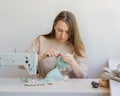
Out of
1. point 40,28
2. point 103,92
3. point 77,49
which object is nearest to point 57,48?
point 77,49

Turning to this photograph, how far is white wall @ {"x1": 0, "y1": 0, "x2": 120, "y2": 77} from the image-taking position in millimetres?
2439

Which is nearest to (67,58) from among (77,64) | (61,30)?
(77,64)

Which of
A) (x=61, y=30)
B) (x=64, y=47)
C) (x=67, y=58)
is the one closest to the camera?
(x=67, y=58)

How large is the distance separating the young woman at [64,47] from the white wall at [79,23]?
371 mm

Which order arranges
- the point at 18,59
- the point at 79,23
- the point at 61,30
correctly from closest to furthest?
the point at 18,59
the point at 61,30
the point at 79,23

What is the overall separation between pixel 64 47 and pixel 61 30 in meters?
0.16

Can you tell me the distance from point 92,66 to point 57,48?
1.70ft

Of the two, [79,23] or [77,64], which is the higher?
[79,23]

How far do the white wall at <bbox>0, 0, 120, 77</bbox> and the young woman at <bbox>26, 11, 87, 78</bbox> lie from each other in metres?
0.37

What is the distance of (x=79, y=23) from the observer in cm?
248

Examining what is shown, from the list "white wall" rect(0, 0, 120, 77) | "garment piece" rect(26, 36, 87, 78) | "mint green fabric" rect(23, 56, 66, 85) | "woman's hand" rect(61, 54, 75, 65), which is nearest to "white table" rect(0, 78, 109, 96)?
"mint green fabric" rect(23, 56, 66, 85)

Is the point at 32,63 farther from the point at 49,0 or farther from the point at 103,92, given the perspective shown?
the point at 49,0

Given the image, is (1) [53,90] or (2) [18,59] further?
(2) [18,59]

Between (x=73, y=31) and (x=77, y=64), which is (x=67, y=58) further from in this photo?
(x=73, y=31)
